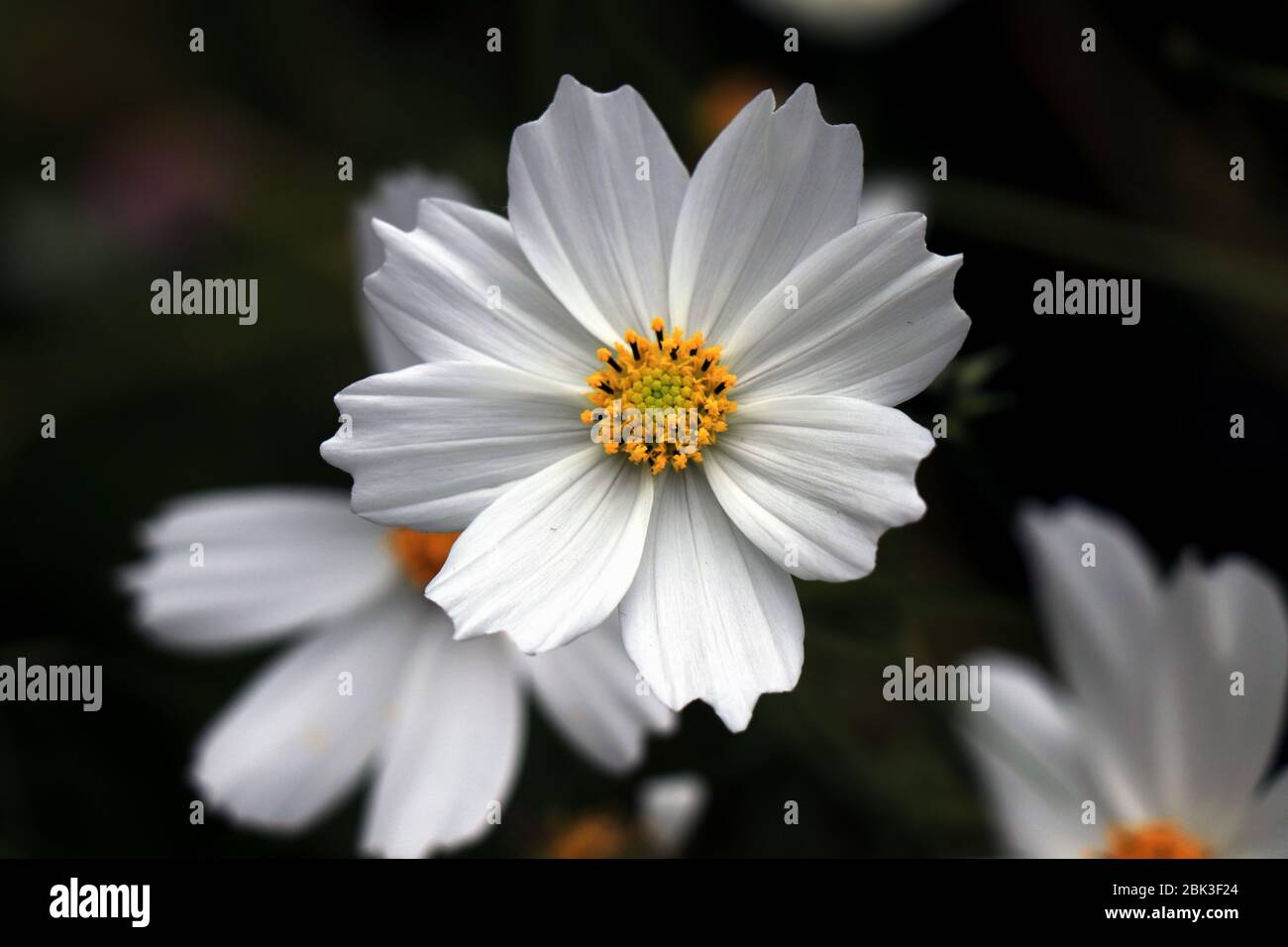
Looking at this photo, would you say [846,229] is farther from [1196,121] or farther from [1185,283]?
[1196,121]

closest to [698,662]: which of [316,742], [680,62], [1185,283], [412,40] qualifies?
[316,742]

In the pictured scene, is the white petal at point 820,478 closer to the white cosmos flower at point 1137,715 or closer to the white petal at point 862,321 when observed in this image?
the white petal at point 862,321

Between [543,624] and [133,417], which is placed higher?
→ [133,417]

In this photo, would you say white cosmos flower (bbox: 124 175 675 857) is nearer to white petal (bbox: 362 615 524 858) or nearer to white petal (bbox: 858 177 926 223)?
white petal (bbox: 362 615 524 858)

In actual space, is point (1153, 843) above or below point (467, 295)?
below

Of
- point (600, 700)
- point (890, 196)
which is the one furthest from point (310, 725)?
point (890, 196)

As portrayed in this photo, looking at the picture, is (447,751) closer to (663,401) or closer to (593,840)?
(593,840)
